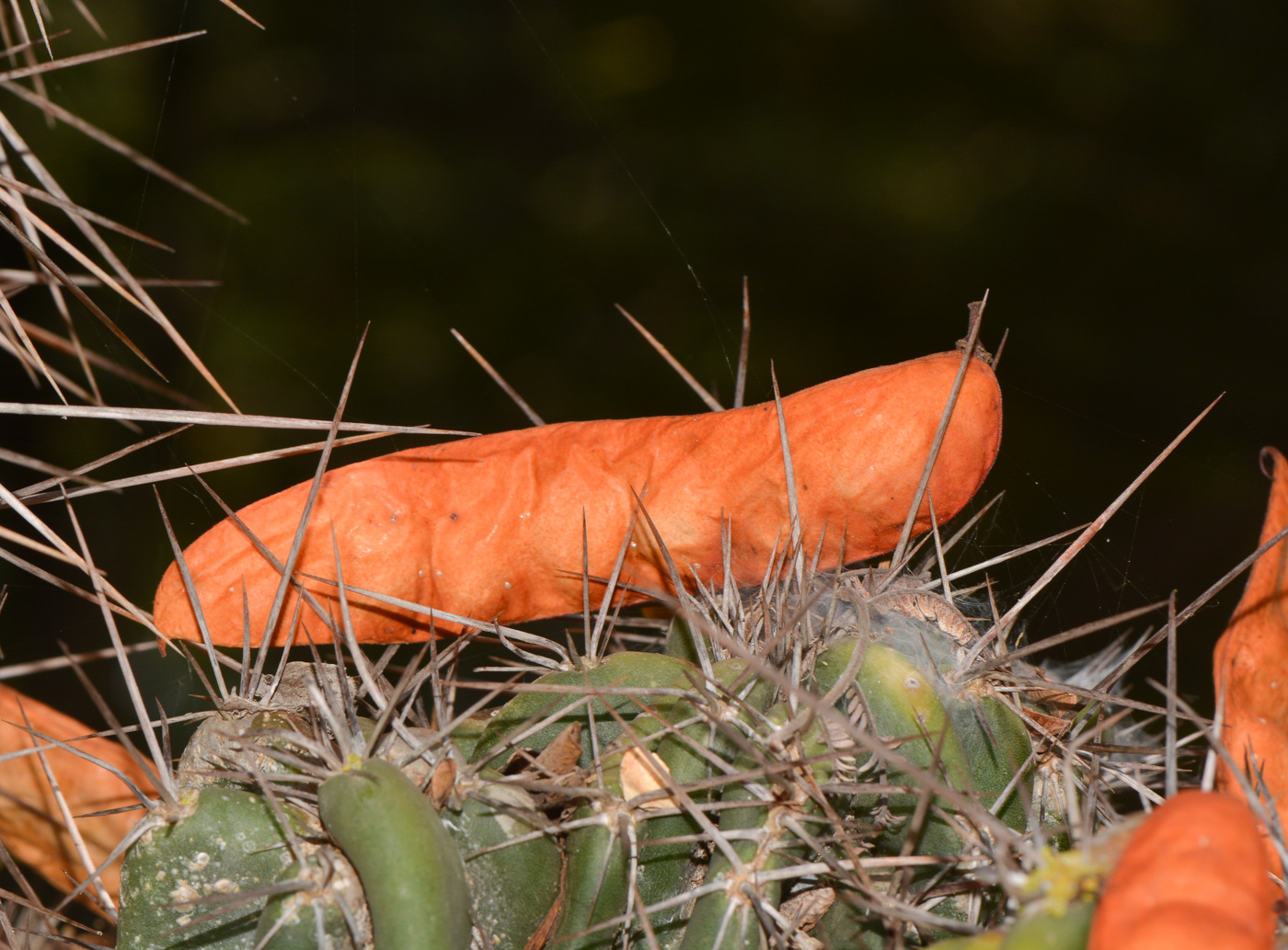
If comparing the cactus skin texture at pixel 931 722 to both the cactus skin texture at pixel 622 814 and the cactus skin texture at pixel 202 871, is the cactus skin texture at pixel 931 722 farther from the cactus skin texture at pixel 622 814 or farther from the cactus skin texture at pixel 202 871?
the cactus skin texture at pixel 202 871

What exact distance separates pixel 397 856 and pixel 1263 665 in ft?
2.16

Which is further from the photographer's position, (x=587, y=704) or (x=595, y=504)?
(x=595, y=504)

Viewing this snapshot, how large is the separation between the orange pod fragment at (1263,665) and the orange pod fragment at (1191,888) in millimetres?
371

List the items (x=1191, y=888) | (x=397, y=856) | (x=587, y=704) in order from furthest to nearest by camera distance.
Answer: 1. (x=587, y=704)
2. (x=397, y=856)
3. (x=1191, y=888)

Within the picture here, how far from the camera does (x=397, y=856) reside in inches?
21.6

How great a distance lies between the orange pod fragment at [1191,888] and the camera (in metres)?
0.36

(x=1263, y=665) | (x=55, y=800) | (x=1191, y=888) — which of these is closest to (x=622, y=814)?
(x=1191, y=888)

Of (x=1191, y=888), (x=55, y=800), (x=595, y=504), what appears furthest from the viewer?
(x=55, y=800)

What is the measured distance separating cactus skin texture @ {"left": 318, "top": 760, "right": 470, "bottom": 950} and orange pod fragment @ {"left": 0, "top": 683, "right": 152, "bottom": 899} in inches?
20.8

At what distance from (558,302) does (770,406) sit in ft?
5.77

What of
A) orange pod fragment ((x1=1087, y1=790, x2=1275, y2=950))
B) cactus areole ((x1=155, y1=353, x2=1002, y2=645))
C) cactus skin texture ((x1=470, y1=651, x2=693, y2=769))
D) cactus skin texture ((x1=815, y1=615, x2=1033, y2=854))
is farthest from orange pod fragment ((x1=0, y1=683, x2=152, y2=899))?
orange pod fragment ((x1=1087, y1=790, x2=1275, y2=950))

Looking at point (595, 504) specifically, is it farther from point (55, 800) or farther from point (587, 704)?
point (55, 800)

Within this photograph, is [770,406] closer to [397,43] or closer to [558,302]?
[558,302]

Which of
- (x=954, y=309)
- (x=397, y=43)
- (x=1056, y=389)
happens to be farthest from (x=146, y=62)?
(x=1056, y=389)
